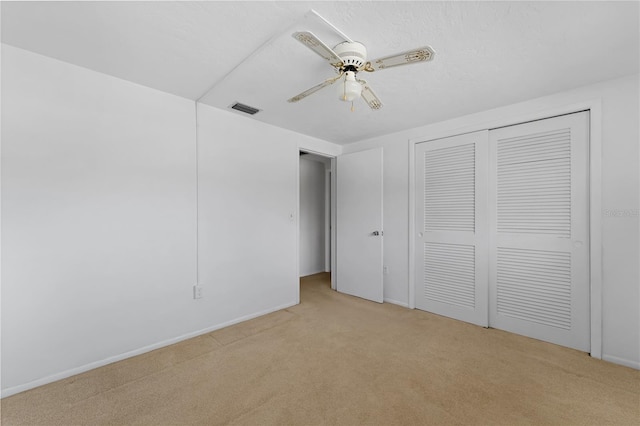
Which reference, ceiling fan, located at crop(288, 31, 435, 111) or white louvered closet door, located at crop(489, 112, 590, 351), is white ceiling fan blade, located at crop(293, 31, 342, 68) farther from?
white louvered closet door, located at crop(489, 112, 590, 351)

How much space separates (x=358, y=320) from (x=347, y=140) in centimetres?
246

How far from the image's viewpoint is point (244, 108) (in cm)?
278

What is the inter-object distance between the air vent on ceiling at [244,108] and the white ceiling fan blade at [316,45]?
1.40m

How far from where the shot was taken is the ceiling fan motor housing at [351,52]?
1.59 m

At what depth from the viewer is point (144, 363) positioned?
2.16 metres

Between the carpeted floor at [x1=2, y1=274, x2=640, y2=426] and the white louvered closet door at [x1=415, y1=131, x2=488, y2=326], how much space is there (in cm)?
46

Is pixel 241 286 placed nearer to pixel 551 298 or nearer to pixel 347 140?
pixel 347 140

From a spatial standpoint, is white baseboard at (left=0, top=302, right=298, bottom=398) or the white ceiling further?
white baseboard at (left=0, top=302, right=298, bottom=398)

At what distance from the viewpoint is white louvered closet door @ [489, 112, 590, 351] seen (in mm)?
2359

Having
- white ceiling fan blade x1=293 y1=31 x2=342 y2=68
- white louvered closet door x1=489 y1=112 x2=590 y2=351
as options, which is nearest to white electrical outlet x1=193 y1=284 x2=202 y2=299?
white ceiling fan blade x1=293 y1=31 x2=342 y2=68

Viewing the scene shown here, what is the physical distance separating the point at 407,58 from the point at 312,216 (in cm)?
415

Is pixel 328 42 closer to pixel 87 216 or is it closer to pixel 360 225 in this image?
pixel 87 216

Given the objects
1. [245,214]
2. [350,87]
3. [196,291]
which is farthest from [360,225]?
[350,87]

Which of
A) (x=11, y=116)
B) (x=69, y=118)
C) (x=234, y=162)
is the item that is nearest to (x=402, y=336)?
(x=234, y=162)
